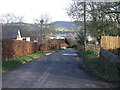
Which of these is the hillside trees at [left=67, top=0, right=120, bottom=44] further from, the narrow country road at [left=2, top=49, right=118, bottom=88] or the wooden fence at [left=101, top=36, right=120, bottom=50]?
the narrow country road at [left=2, top=49, right=118, bottom=88]

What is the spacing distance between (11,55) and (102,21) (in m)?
10.7

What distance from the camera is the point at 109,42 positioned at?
22.9m

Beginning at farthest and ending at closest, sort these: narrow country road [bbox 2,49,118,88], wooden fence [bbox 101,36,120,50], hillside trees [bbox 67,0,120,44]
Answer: wooden fence [bbox 101,36,120,50] < hillside trees [bbox 67,0,120,44] < narrow country road [bbox 2,49,118,88]

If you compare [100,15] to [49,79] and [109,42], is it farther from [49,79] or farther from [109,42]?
[49,79]

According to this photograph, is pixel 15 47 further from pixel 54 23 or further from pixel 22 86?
pixel 54 23

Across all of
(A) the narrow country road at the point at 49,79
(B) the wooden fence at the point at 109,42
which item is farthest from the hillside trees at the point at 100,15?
(A) the narrow country road at the point at 49,79

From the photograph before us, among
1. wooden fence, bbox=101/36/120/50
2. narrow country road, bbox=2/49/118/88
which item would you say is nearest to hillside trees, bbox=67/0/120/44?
wooden fence, bbox=101/36/120/50

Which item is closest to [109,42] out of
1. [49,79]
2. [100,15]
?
[100,15]

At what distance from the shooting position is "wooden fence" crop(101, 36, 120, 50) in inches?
871

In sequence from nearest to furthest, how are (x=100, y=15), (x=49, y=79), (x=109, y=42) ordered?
(x=49, y=79), (x=100, y=15), (x=109, y=42)

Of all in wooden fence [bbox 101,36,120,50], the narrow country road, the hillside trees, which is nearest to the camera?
the narrow country road

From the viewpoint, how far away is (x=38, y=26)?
72.6 metres

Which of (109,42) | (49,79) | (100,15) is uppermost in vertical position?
(100,15)

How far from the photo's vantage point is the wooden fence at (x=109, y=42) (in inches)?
871
